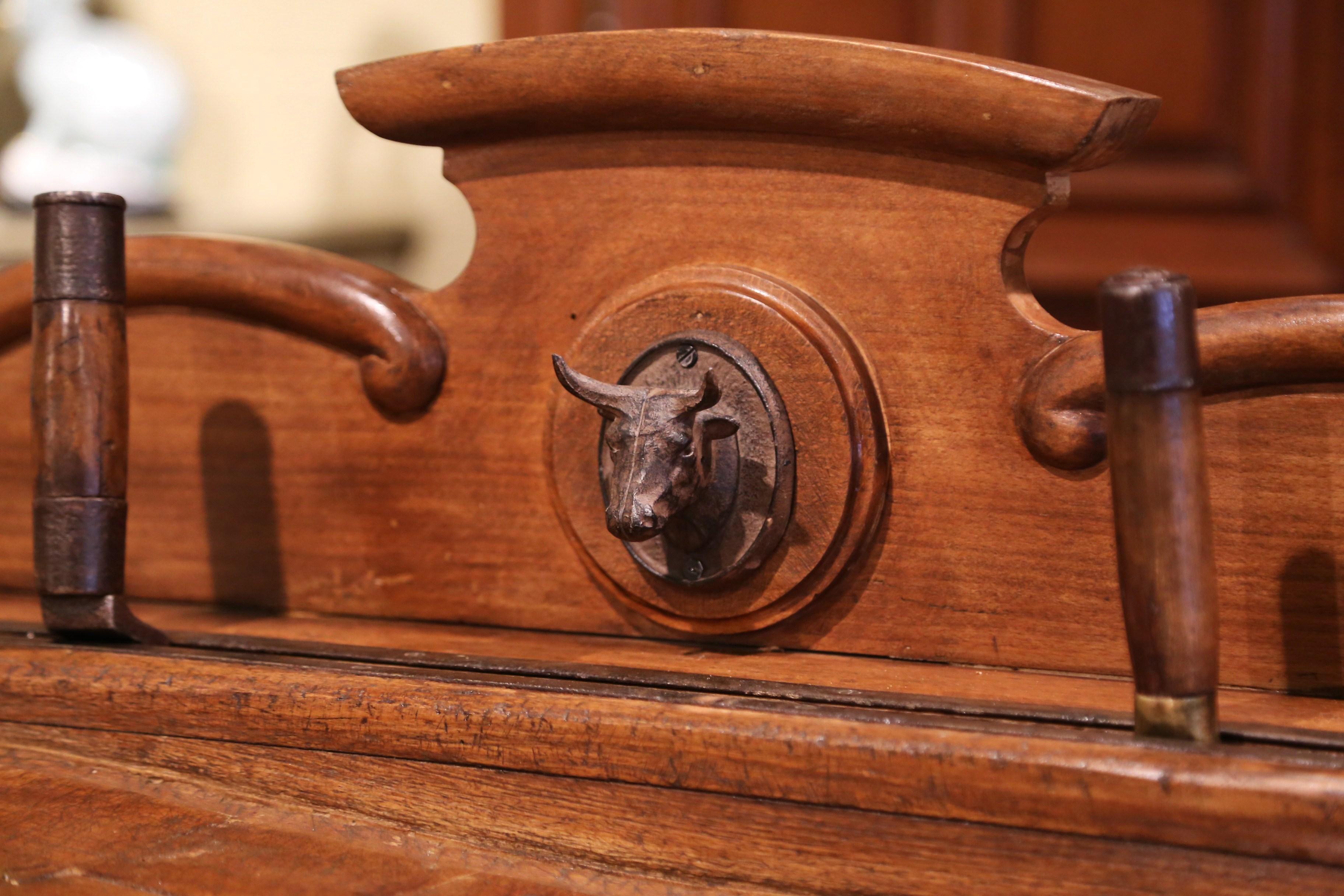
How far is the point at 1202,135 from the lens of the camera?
92cm

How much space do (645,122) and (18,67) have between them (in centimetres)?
91

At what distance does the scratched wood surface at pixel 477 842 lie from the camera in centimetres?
42

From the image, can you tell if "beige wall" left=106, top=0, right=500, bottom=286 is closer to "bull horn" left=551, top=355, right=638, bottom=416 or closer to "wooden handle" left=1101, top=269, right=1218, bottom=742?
"bull horn" left=551, top=355, right=638, bottom=416

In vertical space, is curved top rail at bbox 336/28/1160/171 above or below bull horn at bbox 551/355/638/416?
above

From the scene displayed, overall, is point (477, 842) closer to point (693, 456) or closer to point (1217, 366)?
point (693, 456)

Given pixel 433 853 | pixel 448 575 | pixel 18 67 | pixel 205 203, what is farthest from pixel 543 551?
pixel 18 67

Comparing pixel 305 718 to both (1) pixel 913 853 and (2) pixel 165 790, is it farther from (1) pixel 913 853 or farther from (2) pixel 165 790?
(1) pixel 913 853

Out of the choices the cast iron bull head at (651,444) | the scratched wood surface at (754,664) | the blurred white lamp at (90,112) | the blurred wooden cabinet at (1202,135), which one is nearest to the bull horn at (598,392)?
the cast iron bull head at (651,444)

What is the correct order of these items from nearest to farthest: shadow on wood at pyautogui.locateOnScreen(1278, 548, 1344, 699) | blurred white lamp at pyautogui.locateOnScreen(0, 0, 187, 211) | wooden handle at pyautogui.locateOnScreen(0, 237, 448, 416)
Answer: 1. shadow on wood at pyautogui.locateOnScreen(1278, 548, 1344, 699)
2. wooden handle at pyautogui.locateOnScreen(0, 237, 448, 416)
3. blurred white lamp at pyautogui.locateOnScreen(0, 0, 187, 211)

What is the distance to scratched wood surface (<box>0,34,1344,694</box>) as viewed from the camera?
0.51 metres

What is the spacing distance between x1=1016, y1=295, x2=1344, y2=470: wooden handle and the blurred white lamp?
0.85 meters

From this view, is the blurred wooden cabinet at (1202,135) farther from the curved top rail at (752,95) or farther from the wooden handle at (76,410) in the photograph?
the wooden handle at (76,410)

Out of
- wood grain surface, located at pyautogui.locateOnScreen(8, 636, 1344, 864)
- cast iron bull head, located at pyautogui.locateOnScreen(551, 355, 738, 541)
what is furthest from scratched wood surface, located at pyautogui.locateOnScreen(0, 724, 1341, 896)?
cast iron bull head, located at pyautogui.locateOnScreen(551, 355, 738, 541)

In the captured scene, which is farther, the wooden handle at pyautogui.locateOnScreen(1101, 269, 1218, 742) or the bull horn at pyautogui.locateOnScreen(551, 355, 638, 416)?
the bull horn at pyautogui.locateOnScreen(551, 355, 638, 416)
